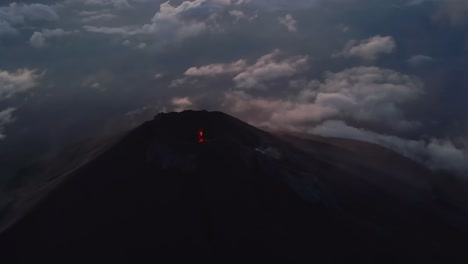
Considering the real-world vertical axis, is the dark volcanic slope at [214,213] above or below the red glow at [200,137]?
below

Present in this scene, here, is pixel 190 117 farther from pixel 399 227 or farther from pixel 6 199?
pixel 6 199

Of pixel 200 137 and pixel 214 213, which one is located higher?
pixel 200 137

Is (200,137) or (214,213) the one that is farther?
(200,137)

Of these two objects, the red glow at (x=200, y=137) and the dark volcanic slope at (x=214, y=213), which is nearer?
the dark volcanic slope at (x=214, y=213)

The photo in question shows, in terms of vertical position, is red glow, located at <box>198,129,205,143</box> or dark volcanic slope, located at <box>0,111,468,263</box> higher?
red glow, located at <box>198,129,205,143</box>

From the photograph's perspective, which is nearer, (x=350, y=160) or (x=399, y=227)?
(x=399, y=227)

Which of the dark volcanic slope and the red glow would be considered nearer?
the dark volcanic slope

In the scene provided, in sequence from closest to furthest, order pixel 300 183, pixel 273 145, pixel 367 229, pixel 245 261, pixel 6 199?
pixel 245 261
pixel 367 229
pixel 300 183
pixel 273 145
pixel 6 199

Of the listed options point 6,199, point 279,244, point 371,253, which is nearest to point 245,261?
point 279,244
